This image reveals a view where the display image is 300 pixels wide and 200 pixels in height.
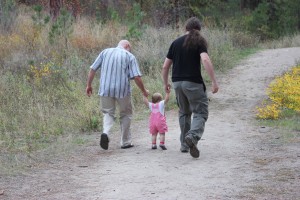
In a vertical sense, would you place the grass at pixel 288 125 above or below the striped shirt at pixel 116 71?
below

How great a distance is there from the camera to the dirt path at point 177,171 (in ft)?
20.5

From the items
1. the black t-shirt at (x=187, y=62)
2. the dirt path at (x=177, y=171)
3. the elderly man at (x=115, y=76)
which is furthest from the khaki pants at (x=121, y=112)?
the black t-shirt at (x=187, y=62)

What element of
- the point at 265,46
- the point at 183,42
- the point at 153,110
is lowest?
the point at 265,46

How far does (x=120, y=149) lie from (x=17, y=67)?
7592mm

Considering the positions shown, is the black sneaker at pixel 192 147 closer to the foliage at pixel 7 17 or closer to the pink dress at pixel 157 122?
the pink dress at pixel 157 122

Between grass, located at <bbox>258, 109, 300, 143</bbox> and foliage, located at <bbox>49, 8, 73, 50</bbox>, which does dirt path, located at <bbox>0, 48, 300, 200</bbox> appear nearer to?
grass, located at <bbox>258, 109, 300, 143</bbox>

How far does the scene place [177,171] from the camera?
721 cm

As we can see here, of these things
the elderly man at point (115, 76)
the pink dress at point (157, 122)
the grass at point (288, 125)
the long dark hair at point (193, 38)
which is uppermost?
the long dark hair at point (193, 38)

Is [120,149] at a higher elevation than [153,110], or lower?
lower

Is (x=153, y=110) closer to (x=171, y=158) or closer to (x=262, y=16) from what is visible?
(x=171, y=158)

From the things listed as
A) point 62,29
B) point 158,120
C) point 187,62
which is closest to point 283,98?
point 158,120

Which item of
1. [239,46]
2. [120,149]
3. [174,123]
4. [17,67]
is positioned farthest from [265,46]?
[120,149]

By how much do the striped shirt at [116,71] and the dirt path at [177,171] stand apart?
3.12ft

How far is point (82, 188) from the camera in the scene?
6605mm
